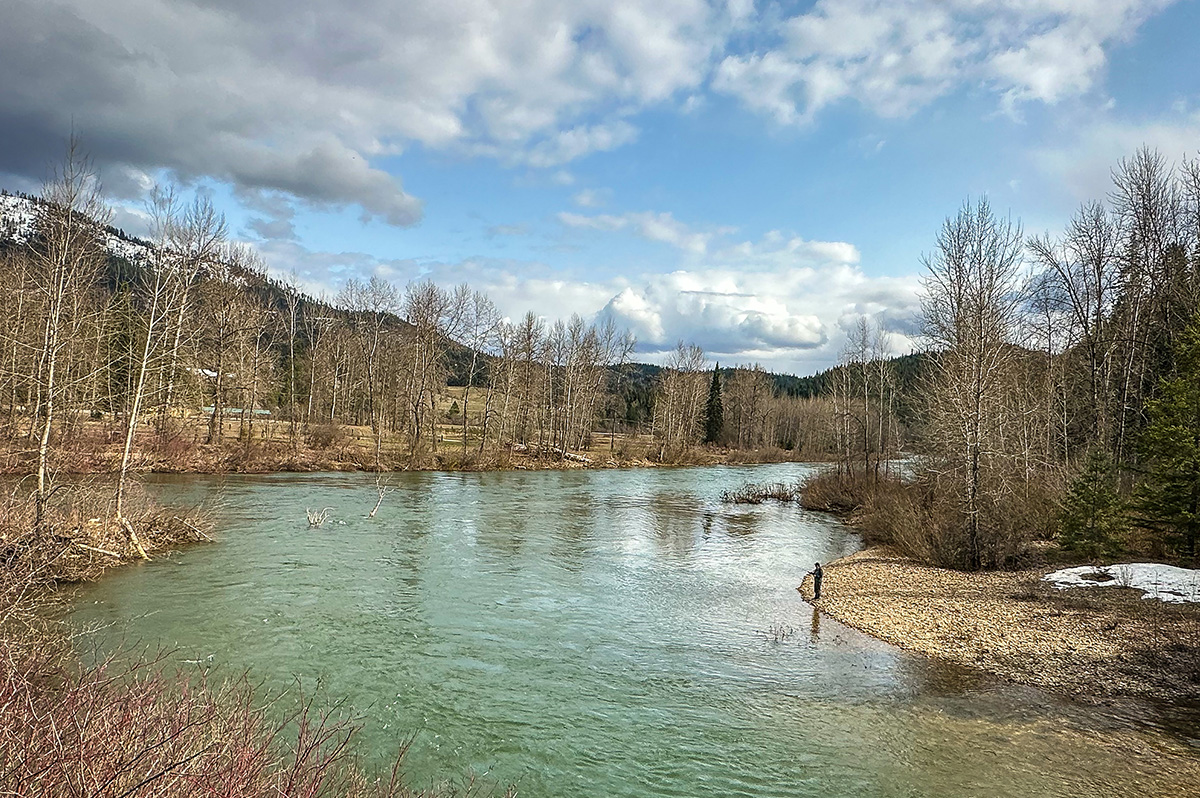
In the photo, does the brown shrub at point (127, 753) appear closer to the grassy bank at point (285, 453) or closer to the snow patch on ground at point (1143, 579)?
the snow patch on ground at point (1143, 579)

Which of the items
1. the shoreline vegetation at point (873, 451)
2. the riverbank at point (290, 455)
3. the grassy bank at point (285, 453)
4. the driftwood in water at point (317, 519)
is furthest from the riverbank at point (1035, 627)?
the grassy bank at point (285, 453)

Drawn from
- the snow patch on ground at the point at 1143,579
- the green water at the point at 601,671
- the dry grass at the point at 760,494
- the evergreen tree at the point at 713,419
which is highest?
the evergreen tree at the point at 713,419

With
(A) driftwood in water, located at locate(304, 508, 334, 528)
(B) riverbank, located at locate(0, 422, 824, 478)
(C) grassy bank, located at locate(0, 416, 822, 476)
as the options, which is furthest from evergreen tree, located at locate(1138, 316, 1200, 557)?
(C) grassy bank, located at locate(0, 416, 822, 476)

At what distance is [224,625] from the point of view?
43.4ft

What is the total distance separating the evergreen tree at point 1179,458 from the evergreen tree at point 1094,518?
0.88 metres

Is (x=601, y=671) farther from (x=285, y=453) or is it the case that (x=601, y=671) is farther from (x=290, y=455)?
(x=285, y=453)

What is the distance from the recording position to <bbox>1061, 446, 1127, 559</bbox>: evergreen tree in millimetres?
19125

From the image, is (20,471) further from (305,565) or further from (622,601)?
(622,601)

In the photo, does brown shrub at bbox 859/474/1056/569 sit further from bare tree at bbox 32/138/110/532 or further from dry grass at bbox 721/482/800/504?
bare tree at bbox 32/138/110/532

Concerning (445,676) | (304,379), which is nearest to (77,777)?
(445,676)

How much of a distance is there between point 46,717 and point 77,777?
2.88ft

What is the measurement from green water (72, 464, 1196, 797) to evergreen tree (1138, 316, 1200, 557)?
9.81 metres

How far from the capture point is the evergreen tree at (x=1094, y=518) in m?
19.1

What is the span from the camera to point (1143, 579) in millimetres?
16812
